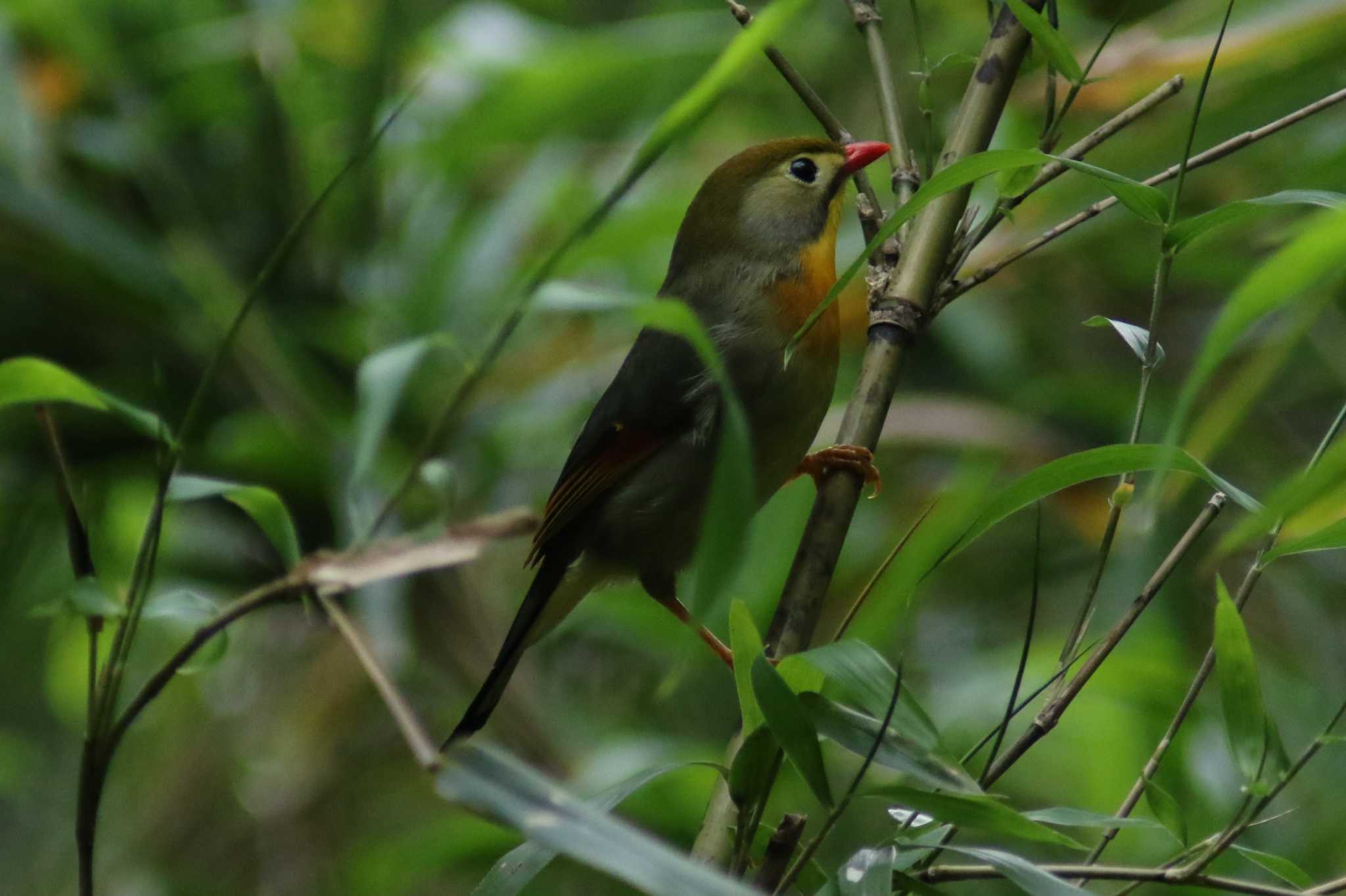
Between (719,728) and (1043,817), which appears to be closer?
(1043,817)

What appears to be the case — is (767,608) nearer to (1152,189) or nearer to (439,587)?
(439,587)

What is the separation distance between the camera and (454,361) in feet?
12.4

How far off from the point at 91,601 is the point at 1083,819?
94 centimetres

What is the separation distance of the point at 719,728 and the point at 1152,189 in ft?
7.53

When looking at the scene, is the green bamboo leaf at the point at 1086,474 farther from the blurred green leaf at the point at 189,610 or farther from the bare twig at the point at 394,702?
the blurred green leaf at the point at 189,610

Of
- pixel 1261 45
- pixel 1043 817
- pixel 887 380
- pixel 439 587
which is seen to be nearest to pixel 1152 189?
pixel 887 380

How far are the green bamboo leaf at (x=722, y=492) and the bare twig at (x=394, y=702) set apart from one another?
23 cm

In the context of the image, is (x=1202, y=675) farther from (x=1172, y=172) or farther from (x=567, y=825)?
(x=567, y=825)

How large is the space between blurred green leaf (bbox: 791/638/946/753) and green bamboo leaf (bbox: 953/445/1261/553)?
7.3 inches

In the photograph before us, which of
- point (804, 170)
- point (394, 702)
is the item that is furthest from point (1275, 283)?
point (804, 170)

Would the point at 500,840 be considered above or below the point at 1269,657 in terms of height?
below

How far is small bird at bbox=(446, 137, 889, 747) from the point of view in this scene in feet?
7.61

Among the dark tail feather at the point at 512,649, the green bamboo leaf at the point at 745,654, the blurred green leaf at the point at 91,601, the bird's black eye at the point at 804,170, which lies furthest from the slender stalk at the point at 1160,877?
the bird's black eye at the point at 804,170

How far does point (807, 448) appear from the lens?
7.77ft
